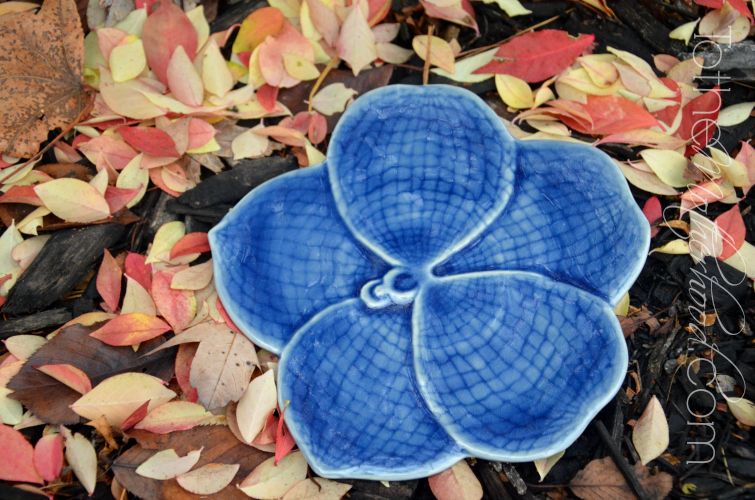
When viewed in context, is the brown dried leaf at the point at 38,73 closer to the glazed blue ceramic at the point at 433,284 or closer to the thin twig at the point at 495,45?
the glazed blue ceramic at the point at 433,284

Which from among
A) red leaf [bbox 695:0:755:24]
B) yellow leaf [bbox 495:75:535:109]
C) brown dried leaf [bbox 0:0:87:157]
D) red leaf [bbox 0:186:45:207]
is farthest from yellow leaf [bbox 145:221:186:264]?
red leaf [bbox 695:0:755:24]

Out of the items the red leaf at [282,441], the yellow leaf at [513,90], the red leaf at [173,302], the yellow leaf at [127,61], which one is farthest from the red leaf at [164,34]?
the red leaf at [282,441]

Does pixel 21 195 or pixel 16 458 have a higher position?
pixel 21 195

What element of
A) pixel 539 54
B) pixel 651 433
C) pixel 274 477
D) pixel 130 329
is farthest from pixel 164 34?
pixel 651 433

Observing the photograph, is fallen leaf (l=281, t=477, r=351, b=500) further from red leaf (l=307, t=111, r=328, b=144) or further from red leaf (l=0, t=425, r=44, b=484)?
red leaf (l=307, t=111, r=328, b=144)

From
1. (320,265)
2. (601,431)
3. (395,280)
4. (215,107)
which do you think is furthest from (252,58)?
(601,431)

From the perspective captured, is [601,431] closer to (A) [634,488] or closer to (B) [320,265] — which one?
(A) [634,488]

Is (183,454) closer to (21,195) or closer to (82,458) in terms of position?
(82,458)
